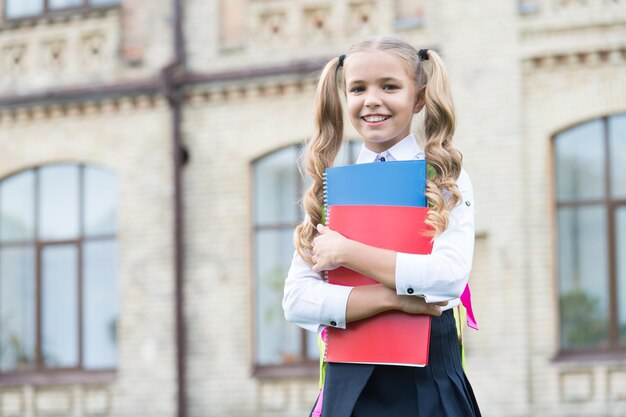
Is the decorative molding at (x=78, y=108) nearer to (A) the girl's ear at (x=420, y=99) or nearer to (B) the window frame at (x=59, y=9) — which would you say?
(B) the window frame at (x=59, y=9)

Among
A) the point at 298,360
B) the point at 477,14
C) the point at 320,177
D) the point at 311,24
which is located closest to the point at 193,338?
the point at 298,360

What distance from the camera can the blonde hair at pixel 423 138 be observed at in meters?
3.33

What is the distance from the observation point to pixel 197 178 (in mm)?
14156

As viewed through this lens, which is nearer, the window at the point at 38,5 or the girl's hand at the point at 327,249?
the girl's hand at the point at 327,249

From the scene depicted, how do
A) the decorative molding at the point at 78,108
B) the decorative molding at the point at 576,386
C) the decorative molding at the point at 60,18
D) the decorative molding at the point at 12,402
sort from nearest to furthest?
the decorative molding at the point at 576,386 < the decorative molding at the point at 78,108 < the decorative molding at the point at 12,402 < the decorative molding at the point at 60,18

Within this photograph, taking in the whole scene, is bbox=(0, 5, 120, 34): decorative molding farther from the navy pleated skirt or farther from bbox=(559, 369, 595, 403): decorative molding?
the navy pleated skirt

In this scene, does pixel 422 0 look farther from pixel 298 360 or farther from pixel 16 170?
pixel 16 170

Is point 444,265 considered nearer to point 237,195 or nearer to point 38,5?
point 237,195

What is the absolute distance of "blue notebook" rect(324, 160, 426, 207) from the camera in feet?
10.9

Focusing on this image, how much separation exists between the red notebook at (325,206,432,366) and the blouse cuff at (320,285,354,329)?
0.04 meters

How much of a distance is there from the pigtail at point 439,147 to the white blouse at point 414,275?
4 cm

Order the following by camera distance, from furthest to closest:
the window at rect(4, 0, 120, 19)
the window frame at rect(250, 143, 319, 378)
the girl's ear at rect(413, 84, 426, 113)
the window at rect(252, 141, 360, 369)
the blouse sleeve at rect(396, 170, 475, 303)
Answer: the window at rect(4, 0, 120, 19) < the window at rect(252, 141, 360, 369) < the window frame at rect(250, 143, 319, 378) < the girl's ear at rect(413, 84, 426, 113) < the blouse sleeve at rect(396, 170, 475, 303)

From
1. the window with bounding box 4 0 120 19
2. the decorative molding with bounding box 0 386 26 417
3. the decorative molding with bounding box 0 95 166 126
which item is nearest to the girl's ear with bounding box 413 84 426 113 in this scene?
the decorative molding with bounding box 0 95 166 126

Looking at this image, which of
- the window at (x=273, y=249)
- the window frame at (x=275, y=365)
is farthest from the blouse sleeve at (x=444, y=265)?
the window at (x=273, y=249)
